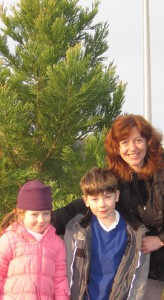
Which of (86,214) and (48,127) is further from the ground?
(48,127)

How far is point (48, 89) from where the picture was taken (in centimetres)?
691

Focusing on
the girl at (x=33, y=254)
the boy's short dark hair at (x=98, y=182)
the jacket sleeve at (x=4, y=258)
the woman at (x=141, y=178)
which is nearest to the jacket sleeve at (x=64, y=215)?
the woman at (x=141, y=178)

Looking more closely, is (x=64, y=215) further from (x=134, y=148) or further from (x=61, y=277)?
(x=134, y=148)

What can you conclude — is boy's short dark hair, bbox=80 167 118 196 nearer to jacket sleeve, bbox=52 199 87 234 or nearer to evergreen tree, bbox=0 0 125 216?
jacket sleeve, bbox=52 199 87 234

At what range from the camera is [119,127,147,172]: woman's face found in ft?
12.3

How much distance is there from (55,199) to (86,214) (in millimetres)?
2937

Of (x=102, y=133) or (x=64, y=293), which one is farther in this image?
(x=102, y=133)

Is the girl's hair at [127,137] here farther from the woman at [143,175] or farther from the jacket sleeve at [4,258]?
the jacket sleeve at [4,258]

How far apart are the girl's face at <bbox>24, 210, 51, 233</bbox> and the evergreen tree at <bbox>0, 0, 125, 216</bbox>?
9.77ft

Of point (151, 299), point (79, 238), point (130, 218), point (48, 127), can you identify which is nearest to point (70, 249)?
point (79, 238)

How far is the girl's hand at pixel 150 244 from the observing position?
3664 millimetres

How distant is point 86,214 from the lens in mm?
3754

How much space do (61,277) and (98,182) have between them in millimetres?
579

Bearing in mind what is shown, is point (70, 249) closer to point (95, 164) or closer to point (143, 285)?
point (143, 285)
